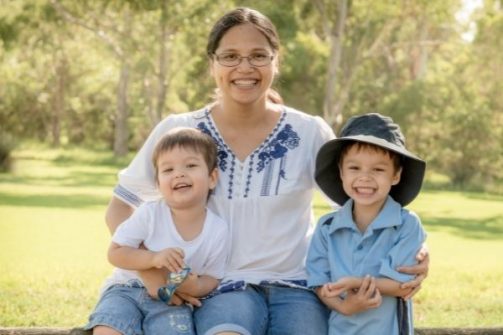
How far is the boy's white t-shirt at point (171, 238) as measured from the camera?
3.47 meters

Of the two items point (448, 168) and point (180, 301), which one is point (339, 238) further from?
point (448, 168)

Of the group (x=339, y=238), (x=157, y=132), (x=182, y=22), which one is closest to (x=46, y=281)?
(x=157, y=132)

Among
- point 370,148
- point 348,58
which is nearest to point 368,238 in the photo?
point 370,148

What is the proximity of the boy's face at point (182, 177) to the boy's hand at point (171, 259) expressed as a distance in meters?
0.26

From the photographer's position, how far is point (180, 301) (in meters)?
3.39

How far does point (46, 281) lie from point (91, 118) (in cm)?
4125

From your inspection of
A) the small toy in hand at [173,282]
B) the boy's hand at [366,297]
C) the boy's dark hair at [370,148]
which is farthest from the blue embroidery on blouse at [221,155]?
the boy's hand at [366,297]

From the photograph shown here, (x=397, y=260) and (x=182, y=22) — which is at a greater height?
(x=182, y=22)

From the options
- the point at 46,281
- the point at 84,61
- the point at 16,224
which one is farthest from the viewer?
the point at 84,61

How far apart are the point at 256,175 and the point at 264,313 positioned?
1.99 ft

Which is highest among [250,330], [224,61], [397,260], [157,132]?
[224,61]

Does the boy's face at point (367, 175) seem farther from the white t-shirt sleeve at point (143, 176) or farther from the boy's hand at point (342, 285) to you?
the white t-shirt sleeve at point (143, 176)

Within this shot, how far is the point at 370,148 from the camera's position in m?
3.44

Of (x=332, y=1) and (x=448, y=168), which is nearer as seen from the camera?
(x=332, y=1)
